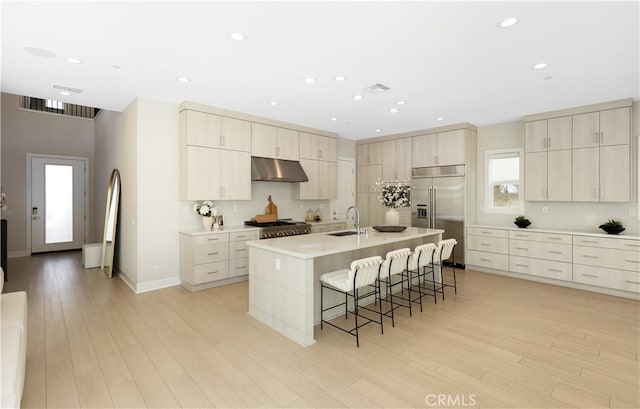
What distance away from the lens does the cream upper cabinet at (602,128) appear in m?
4.68

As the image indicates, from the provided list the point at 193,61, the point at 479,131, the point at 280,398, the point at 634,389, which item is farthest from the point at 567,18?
the point at 479,131

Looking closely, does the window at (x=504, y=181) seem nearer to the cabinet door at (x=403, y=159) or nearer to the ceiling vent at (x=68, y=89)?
the cabinet door at (x=403, y=159)

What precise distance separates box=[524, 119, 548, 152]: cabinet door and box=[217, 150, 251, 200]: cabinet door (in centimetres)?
476

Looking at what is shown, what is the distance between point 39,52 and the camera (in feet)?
10.2

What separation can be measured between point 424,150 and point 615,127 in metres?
2.90

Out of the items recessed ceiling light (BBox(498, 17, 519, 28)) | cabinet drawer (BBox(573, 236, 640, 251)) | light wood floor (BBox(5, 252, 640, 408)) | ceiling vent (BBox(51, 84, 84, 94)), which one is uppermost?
ceiling vent (BBox(51, 84, 84, 94))

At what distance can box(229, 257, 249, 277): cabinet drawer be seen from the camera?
5137 mm

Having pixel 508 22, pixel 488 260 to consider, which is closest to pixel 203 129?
pixel 508 22

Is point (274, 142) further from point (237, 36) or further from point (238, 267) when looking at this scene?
point (237, 36)

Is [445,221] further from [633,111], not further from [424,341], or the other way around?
[424,341]

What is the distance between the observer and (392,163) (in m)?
7.23

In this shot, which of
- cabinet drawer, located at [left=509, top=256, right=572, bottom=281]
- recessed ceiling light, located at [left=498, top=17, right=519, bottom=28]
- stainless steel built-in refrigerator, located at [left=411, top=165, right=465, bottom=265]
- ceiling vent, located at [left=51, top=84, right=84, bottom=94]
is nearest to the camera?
recessed ceiling light, located at [left=498, top=17, right=519, bottom=28]

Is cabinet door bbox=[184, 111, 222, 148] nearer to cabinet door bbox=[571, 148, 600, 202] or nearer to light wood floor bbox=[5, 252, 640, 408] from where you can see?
light wood floor bbox=[5, 252, 640, 408]

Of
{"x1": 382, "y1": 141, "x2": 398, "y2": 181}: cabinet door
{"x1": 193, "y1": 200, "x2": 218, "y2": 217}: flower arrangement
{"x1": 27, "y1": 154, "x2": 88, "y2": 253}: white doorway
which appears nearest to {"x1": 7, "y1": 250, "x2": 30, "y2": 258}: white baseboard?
{"x1": 27, "y1": 154, "x2": 88, "y2": 253}: white doorway
